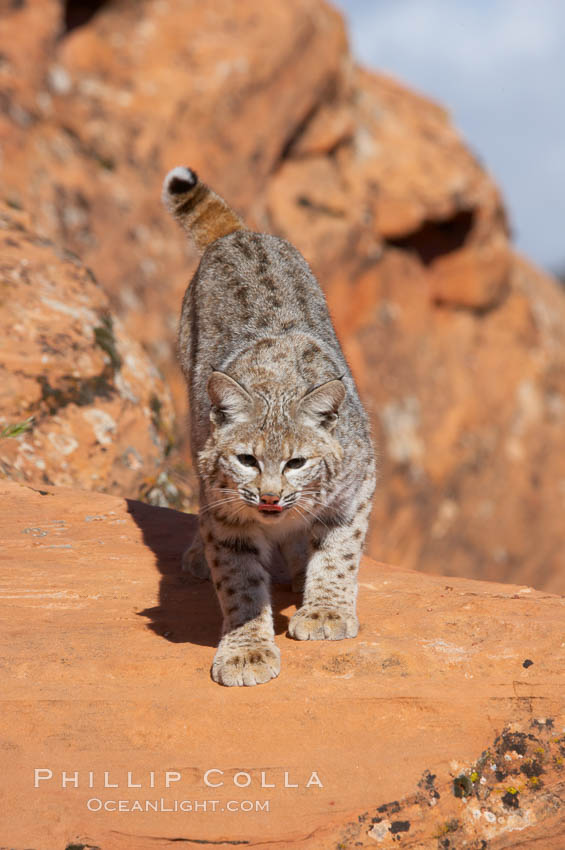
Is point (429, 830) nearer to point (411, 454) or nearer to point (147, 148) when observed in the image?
point (147, 148)

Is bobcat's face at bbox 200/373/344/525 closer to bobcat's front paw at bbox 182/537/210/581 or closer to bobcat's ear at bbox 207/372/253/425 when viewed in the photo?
bobcat's ear at bbox 207/372/253/425

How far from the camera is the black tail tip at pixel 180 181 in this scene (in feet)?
22.0

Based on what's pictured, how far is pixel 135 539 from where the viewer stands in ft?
19.4

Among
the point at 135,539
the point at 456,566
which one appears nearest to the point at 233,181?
the point at 456,566

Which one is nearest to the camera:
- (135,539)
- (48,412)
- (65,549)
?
(65,549)

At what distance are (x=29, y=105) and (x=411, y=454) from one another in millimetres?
8994

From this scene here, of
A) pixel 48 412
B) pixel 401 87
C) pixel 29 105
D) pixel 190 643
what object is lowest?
pixel 190 643

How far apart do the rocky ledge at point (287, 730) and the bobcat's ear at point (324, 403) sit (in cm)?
106

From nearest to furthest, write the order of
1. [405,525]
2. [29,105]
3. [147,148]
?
[29,105] → [147,148] → [405,525]

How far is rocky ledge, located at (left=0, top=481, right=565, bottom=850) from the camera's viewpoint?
11.0 ft

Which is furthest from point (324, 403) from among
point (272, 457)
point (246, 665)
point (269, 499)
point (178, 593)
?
point (178, 593)

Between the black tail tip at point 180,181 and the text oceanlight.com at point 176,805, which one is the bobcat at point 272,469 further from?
the black tail tip at point 180,181

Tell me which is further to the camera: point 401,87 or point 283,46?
point 401,87

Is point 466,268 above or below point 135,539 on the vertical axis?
above
